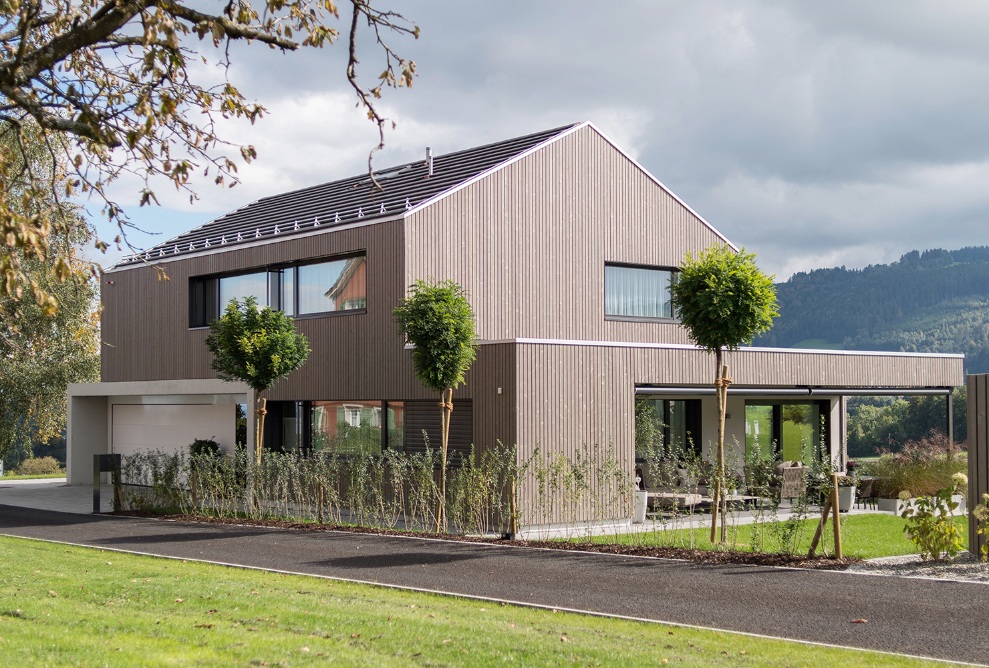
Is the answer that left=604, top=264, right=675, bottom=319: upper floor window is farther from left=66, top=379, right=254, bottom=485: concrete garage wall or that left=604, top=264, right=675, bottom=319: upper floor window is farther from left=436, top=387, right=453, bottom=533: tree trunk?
left=66, top=379, right=254, bottom=485: concrete garage wall

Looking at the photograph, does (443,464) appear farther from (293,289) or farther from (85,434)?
(85,434)

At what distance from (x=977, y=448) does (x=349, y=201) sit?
51.8 ft

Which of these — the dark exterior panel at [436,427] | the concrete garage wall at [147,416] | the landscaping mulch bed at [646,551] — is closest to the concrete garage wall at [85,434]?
the concrete garage wall at [147,416]

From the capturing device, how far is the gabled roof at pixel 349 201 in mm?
22453

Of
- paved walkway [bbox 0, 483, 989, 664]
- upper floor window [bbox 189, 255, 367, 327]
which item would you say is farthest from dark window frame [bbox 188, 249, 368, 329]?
paved walkway [bbox 0, 483, 989, 664]

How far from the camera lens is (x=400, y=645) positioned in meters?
7.64

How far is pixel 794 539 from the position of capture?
14211mm

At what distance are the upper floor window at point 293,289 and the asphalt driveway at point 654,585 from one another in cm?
665

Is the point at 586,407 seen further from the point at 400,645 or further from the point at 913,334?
the point at 913,334

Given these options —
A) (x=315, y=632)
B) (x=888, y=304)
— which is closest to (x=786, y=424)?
(x=315, y=632)

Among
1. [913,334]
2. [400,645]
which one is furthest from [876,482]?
[913,334]

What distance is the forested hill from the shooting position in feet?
399

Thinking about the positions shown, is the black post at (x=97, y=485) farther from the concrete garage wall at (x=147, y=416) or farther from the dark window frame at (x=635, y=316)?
the dark window frame at (x=635, y=316)

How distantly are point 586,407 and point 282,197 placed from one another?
1452 cm
